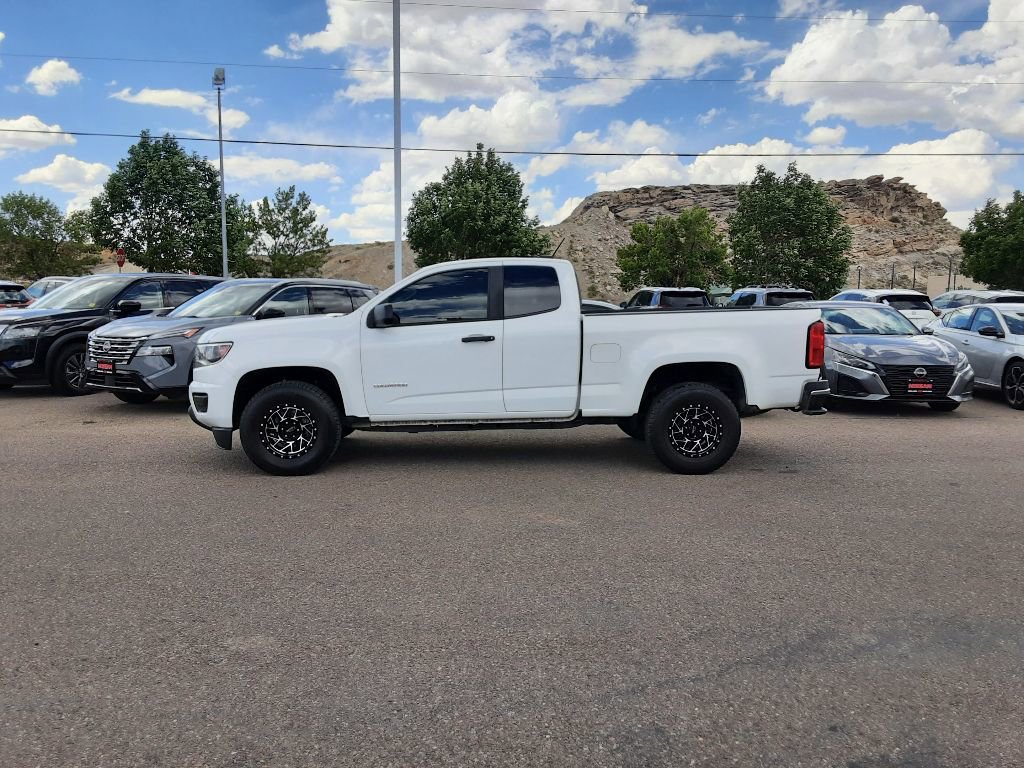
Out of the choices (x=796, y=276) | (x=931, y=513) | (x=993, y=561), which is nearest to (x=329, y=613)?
(x=993, y=561)

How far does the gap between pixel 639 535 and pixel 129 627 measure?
3.07 m

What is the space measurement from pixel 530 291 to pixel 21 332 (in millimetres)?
8517

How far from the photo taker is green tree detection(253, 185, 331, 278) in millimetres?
50062

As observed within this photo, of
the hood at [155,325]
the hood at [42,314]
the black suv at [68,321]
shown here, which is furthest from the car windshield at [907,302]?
the hood at [42,314]

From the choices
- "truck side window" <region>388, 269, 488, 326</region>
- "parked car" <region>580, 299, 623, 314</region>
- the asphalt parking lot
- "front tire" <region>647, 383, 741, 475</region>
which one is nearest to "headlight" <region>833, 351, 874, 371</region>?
"parked car" <region>580, 299, 623, 314</region>

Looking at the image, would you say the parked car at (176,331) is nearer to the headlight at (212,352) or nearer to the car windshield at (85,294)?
the car windshield at (85,294)

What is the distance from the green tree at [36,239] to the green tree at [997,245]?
207ft

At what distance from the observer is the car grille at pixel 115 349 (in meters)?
9.94

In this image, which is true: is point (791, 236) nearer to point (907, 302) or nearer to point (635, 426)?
point (907, 302)

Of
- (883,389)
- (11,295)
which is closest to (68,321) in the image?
(11,295)

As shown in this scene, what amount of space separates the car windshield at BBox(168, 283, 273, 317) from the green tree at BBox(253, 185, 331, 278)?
132ft

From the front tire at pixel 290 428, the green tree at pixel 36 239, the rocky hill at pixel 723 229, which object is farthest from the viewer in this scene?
the rocky hill at pixel 723 229

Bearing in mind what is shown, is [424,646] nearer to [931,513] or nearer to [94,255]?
[931,513]

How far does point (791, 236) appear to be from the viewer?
42938mm
